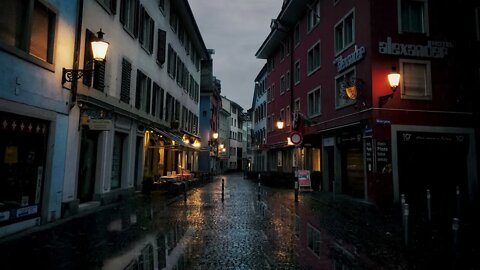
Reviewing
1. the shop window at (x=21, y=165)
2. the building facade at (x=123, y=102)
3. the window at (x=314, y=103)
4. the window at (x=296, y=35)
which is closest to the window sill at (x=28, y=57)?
the building facade at (x=123, y=102)

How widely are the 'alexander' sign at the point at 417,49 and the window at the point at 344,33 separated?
7.26 ft

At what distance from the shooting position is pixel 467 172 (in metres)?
16.5

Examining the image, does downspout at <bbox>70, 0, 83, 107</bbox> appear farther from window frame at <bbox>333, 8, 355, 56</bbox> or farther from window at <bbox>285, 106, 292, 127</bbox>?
window at <bbox>285, 106, 292, 127</bbox>

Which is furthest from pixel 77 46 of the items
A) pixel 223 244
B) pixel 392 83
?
pixel 392 83

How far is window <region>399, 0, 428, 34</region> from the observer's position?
17.0 meters

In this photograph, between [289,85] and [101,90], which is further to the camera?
[289,85]

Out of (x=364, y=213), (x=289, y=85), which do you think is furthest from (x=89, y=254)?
(x=289, y=85)

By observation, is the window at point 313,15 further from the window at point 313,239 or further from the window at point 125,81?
the window at point 313,239

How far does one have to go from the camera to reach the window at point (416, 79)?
16.6 m

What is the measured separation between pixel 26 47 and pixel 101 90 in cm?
498

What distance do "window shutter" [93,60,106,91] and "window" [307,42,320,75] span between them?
14.3m

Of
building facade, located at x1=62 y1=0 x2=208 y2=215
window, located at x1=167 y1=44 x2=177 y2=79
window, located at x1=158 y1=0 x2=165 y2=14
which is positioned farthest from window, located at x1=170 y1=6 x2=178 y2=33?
window, located at x1=158 y1=0 x2=165 y2=14

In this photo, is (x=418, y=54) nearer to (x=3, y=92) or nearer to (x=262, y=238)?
(x=262, y=238)

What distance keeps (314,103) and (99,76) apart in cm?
1487
